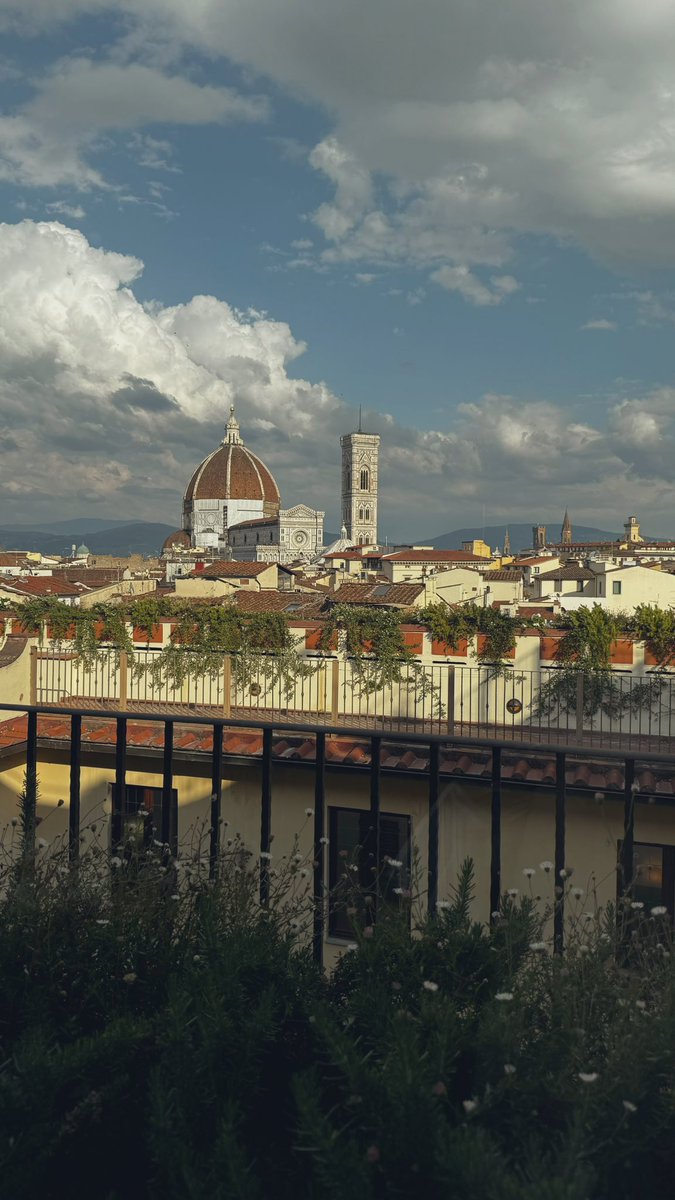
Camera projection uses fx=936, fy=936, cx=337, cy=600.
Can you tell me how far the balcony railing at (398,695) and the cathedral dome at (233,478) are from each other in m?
111

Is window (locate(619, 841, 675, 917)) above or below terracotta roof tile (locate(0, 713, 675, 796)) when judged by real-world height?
below

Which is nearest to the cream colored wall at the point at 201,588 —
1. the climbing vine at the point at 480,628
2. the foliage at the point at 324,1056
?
the climbing vine at the point at 480,628

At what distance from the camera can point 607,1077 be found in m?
1.67

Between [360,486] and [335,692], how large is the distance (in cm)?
13179

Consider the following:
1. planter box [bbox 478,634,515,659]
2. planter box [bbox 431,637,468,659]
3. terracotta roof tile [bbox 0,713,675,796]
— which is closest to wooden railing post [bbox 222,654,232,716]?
planter box [bbox 431,637,468,659]

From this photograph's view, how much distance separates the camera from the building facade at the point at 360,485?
143000mm

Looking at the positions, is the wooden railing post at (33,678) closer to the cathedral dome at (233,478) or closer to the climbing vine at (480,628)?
the climbing vine at (480,628)

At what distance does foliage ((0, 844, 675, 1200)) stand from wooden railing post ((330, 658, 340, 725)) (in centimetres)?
1015

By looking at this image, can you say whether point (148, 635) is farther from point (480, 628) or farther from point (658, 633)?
point (658, 633)

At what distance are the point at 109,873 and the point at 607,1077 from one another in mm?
1424

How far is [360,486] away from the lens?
143m

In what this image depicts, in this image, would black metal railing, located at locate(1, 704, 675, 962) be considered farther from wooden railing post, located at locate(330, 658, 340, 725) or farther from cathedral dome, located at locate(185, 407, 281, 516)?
cathedral dome, located at locate(185, 407, 281, 516)

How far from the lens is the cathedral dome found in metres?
125

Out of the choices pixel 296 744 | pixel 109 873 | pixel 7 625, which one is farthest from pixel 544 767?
pixel 7 625
